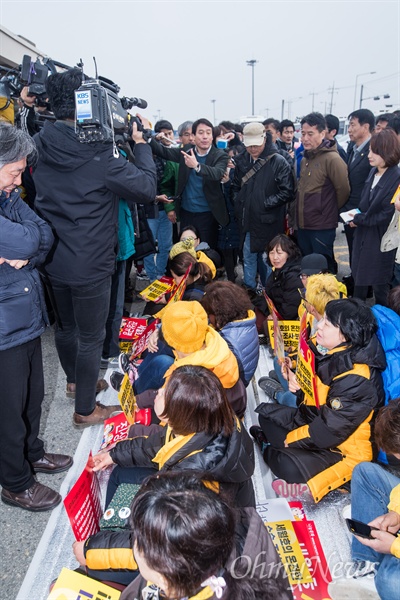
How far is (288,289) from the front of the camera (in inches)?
138

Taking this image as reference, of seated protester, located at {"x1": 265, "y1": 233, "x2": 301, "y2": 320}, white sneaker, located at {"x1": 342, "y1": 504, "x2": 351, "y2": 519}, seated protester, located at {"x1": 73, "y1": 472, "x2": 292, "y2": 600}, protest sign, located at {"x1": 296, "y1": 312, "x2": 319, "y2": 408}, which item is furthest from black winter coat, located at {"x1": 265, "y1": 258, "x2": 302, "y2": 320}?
seated protester, located at {"x1": 73, "y1": 472, "x2": 292, "y2": 600}

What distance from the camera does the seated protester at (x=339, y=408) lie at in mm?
1972

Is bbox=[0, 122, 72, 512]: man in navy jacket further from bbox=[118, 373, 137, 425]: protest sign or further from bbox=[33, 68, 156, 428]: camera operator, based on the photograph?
bbox=[118, 373, 137, 425]: protest sign

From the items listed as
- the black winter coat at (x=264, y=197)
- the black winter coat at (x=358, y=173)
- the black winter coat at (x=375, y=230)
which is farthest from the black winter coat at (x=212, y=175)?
the black winter coat at (x=375, y=230)

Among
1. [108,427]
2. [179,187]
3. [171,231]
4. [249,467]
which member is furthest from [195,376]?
[171,231]

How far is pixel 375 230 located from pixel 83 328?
8.28ft

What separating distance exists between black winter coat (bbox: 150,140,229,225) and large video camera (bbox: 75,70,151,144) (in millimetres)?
2089

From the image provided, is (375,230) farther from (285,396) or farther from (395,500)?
(395,500)

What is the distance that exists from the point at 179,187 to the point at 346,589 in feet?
12.6

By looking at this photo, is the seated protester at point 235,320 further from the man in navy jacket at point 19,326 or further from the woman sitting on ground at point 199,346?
the man in navy jacket at point 19,326

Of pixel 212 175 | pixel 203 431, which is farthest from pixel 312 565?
pixel 212 175

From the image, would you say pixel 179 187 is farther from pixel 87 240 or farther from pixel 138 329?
pixel 87 240

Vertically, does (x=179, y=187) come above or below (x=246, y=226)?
above

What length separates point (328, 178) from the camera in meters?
4.16
